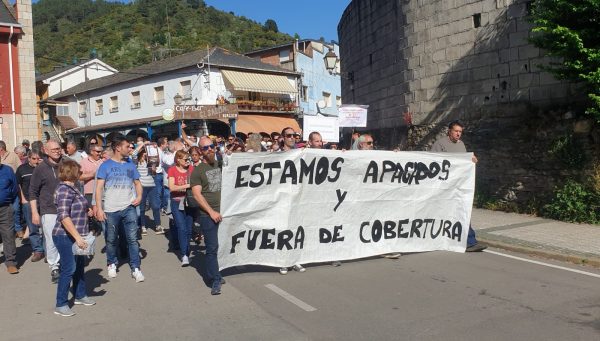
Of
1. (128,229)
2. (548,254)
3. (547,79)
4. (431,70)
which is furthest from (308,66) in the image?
(128,229)

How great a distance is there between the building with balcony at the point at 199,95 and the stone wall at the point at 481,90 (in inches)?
793

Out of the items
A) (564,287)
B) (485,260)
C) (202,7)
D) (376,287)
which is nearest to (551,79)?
(485,260)

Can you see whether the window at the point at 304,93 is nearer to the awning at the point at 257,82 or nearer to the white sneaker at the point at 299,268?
the awning at the point at 257,82

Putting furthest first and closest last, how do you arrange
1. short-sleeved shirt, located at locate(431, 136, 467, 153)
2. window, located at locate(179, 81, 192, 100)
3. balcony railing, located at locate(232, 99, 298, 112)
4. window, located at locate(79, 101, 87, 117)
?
window, located at locate(79, 101, 87, 117) < window, located at locate(179, 81, 192, 100) < balcony railing, located at locate(232, 99, 298, 112) < short-sleeved shirt, located at locate(431, 136, 467, 153)

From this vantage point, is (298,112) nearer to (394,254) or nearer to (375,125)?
(375,125)

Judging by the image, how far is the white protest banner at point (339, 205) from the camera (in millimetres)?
7145

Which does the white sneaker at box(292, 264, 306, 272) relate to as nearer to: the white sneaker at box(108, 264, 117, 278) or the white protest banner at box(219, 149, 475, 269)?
the white protest banner at box(219, 149, 475, 269)

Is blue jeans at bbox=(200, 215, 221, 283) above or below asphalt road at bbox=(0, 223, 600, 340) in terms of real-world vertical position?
above

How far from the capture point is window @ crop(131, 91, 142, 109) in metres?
43.2

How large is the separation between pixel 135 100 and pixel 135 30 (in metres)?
47.3

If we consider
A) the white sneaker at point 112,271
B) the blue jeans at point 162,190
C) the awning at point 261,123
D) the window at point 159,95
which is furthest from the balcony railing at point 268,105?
the white sneaker at point 112,271

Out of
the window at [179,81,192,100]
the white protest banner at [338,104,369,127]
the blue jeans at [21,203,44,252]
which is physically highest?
the window at [179,81,192,100]

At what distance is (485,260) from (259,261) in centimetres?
327

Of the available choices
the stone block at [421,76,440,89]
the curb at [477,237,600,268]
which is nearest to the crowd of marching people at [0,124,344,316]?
the curb at [477,237,600,268]
